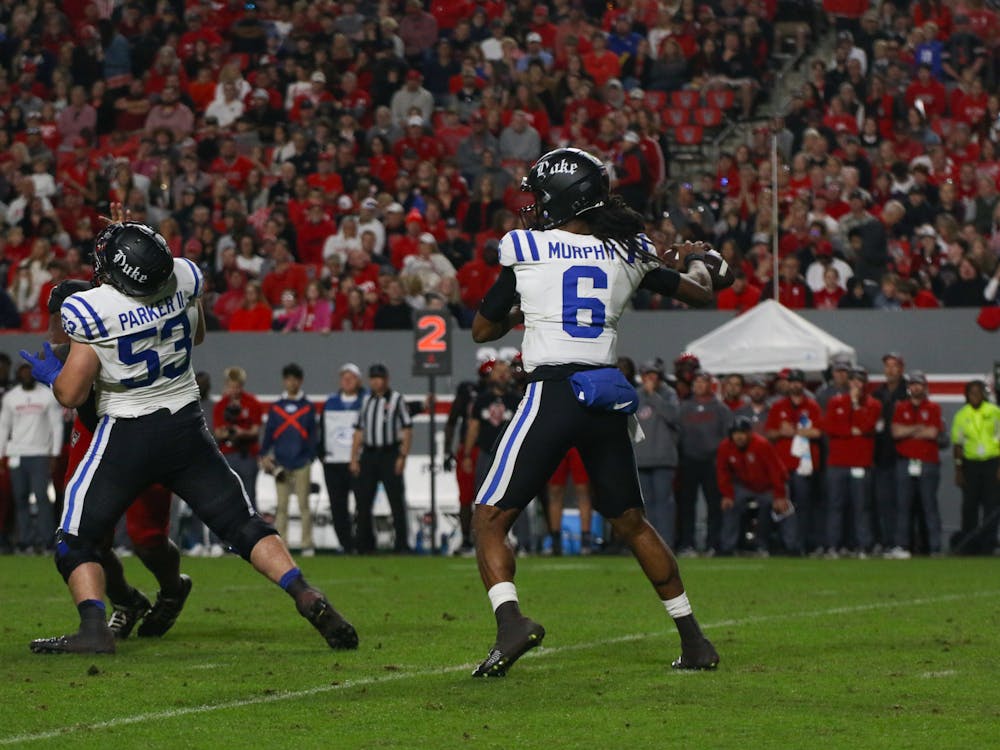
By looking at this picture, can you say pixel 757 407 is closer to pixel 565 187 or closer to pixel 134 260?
pixel 134 260

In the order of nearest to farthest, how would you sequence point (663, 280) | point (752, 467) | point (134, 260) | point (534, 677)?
1. point (534, 677)
2. point (663, 280)
3. point (134, 260)
4. point (752, 467)

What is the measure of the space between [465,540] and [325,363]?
→ 8.98 ft

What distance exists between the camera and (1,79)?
1045 inches

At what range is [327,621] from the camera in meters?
8.34

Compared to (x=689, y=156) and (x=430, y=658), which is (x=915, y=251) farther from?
(x=430, y=658)

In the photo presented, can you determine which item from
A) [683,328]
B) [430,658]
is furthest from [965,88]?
[430,658]

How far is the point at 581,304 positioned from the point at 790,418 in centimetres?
1131

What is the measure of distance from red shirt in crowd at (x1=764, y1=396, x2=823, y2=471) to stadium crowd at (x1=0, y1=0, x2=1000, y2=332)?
1.41m

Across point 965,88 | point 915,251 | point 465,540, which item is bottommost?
point 465,540

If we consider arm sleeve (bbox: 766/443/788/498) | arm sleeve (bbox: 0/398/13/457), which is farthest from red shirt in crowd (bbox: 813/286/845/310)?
arm sleeve (bbox: 0/398/13/457)

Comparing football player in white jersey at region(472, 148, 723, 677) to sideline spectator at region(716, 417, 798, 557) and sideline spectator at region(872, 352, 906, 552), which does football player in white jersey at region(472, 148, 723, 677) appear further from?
sideline spectator at region(872, 352, 906, 552)

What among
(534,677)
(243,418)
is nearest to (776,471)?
(243,418)

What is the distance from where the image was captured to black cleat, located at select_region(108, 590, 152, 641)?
30.3ft

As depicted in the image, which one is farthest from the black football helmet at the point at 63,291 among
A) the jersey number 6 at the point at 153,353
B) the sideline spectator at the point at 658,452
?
the sideline spectator at the point at 658,452
